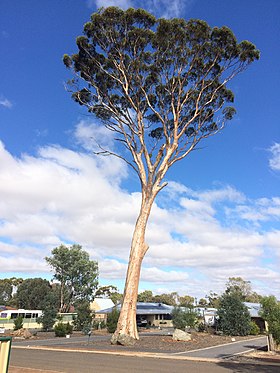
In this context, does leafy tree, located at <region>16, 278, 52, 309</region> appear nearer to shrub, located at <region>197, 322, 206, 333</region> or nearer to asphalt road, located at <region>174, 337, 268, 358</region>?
shrub, located at <region>197, 322, 206, 333</region>

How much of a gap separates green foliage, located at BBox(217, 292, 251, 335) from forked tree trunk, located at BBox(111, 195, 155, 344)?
16.8 metres

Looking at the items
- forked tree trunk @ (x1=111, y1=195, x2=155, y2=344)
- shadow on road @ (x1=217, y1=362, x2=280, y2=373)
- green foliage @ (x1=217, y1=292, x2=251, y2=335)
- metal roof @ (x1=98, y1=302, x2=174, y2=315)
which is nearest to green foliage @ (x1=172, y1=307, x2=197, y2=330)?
green foliage @ (x1=217, y1=292, x2=251, y2=335)

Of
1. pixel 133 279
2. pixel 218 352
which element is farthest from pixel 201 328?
pixel 218 352

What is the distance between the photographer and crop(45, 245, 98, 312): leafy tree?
58.9 m

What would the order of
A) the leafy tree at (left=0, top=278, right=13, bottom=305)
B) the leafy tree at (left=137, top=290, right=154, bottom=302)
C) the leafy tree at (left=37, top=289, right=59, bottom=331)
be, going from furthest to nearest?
the leafy tree at (left=137, top=290, right=154, bottom=302) → the leafy tree at (left=0, top=278, right=13, bottom=305) → the leafy tree at (left=37, top=289, right=59, bottom=331)

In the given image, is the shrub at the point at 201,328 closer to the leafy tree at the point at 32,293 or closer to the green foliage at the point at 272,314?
the green foliage at the point at 272,314

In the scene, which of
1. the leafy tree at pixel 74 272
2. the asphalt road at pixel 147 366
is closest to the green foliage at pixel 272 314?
the asphalt road at pixel 147 366

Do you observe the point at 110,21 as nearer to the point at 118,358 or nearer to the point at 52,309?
the point at 118,358

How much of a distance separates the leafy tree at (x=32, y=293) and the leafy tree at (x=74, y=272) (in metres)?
6.56

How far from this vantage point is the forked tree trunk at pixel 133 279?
2078 centimetres

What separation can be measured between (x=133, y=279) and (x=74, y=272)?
131 feet

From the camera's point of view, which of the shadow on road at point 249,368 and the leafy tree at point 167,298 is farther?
the leafy tree at point 167,298

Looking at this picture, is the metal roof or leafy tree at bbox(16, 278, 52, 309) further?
leafy tree at bbox(16, 278, 52, 309)

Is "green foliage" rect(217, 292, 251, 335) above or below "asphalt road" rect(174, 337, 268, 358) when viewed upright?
above
